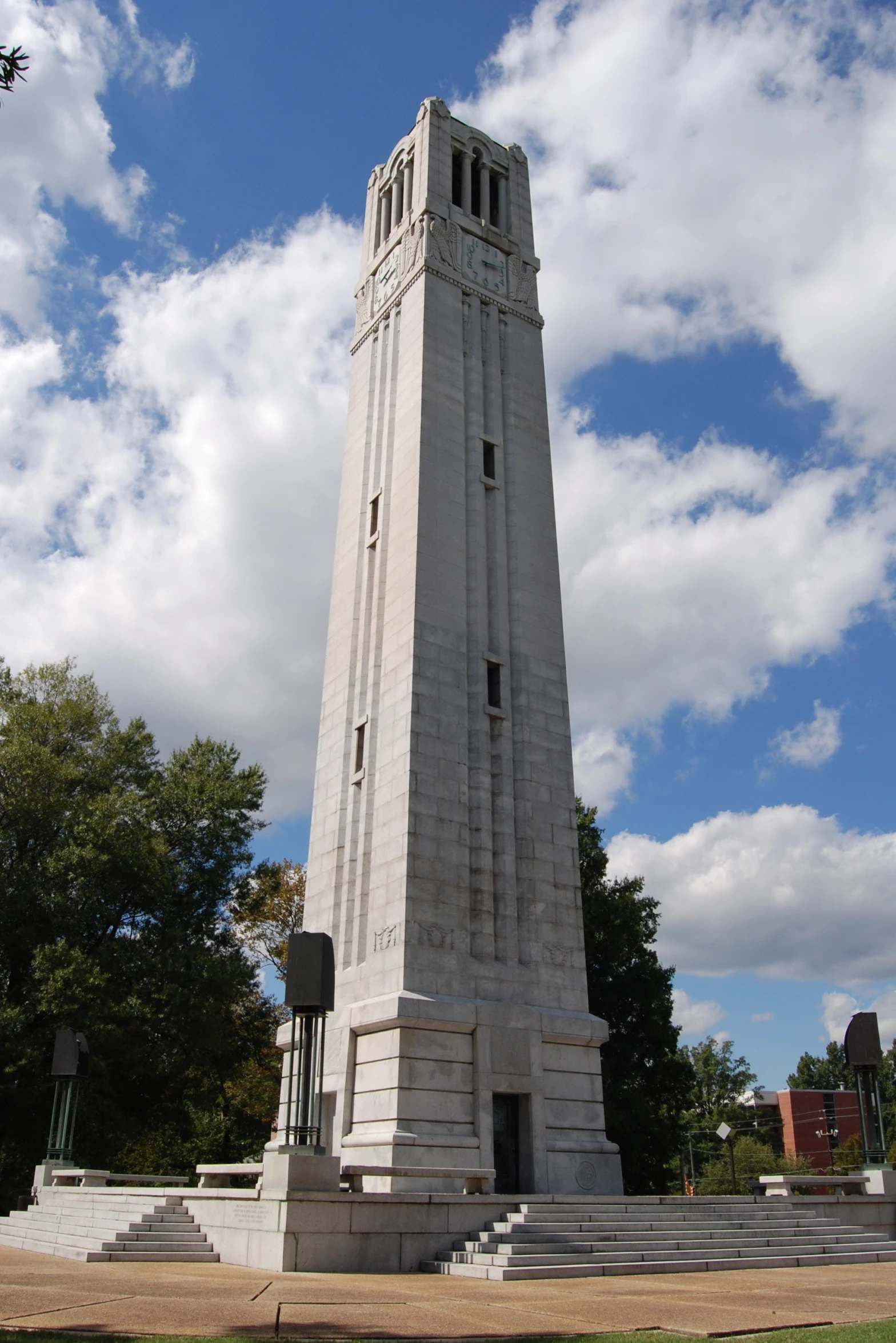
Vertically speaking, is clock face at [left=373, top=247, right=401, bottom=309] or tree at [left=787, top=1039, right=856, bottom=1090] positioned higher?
clock face at [left=373, top=247, right=401, bottom=309]

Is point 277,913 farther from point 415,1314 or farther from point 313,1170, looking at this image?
point 415,1314

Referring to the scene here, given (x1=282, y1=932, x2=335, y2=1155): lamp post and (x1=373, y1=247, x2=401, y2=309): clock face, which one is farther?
(x1=373, y1=247, x2=401, y2=309): clock face

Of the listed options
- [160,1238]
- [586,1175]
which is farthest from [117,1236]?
[586,1175]

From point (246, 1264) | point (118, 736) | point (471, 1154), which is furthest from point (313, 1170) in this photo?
point (118, 736)

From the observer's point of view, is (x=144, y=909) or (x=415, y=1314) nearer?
(x=415, y=1314)

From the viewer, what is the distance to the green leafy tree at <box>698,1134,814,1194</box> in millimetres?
66188

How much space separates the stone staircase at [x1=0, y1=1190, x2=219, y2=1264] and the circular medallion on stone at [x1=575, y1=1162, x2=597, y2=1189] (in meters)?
8.54

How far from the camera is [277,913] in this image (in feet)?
140

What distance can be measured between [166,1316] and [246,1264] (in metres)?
6.76

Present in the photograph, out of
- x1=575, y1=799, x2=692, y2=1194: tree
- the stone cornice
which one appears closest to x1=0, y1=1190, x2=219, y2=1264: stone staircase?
x1=575, y1=799, x2=692, y2=1194: tree

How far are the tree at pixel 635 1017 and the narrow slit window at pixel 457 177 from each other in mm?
21859

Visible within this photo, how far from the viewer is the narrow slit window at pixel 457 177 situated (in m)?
33.1

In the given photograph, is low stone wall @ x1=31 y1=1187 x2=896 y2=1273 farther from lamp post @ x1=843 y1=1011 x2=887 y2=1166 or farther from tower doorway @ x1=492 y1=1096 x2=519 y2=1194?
lamp post @ x1=843 y1=1011 x2=887 y2=1166

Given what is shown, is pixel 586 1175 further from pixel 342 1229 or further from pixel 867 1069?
pixel 342 1229
